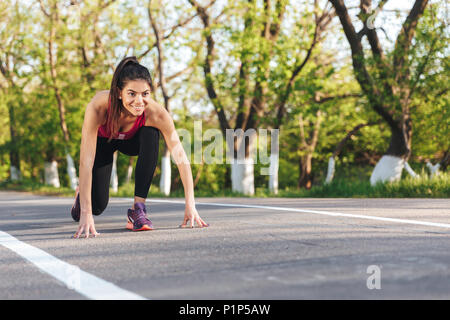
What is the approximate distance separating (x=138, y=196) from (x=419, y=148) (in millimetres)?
27181

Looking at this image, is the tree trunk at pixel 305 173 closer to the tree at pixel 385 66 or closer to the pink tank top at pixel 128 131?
the tree at pixel 385 66

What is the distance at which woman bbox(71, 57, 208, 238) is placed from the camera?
4.93 metres

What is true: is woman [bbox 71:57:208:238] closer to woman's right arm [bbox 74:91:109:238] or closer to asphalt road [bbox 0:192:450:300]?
woman's right arm [bbox 74:91:109:238]

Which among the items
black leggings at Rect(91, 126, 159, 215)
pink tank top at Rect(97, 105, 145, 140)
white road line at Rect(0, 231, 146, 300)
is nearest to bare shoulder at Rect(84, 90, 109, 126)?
pink tank top at Rect(97, 105, 145, 140)

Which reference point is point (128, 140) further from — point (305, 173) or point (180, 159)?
point (305, 173)

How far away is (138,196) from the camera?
5.47 m

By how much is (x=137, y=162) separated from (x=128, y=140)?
0.89 ft

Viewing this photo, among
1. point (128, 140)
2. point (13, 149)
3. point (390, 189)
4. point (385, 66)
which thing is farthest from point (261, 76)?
point (13, 149)

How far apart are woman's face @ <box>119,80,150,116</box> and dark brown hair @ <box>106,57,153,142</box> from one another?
37mm

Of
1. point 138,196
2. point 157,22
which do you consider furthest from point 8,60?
point 138,196

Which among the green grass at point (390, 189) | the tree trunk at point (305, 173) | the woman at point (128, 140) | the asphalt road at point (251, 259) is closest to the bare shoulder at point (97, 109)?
the woman at point (128, 140)

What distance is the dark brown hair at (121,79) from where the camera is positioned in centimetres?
491
